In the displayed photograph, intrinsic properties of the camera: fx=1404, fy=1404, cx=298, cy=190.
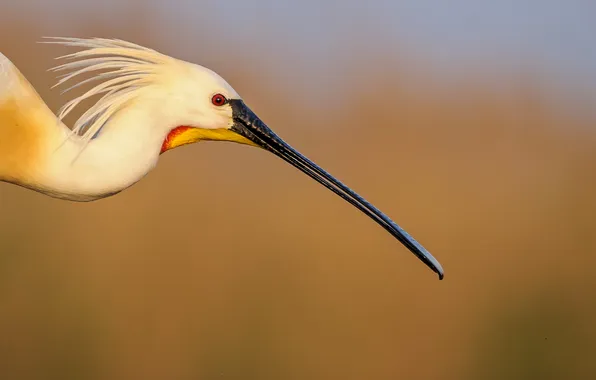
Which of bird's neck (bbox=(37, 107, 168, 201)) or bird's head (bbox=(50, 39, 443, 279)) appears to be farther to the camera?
bird's head (bbox=(50, 39, 443, 279))

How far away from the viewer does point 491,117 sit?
31.4 feet

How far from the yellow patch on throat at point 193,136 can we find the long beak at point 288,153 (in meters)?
0.03

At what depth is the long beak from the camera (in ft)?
16.2

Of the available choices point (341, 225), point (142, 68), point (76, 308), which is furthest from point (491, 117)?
point (142, 68)

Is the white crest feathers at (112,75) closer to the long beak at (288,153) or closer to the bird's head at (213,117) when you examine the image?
the bird's head at (213,117)

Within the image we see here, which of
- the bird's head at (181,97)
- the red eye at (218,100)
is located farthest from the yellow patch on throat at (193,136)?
the red eye at (218,100)

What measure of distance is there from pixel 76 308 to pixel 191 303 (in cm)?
66

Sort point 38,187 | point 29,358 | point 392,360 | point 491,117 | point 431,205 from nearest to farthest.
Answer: point 38,187
point 29,358
point 392,360
point 431,205
point 491,117

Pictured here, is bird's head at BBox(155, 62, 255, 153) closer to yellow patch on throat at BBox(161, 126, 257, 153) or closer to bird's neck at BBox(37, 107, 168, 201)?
yellow patch on throat at BBox(161, 126, 257, 153)

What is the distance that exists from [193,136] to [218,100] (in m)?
0.18

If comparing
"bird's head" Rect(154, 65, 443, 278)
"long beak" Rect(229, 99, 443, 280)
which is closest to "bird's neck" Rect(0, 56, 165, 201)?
"bird's head" Rect(154, 65, 443, 278)

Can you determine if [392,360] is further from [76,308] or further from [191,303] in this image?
[76,308]

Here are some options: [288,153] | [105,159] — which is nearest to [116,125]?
[105,159]

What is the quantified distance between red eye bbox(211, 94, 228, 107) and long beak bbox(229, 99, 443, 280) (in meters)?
0.03
